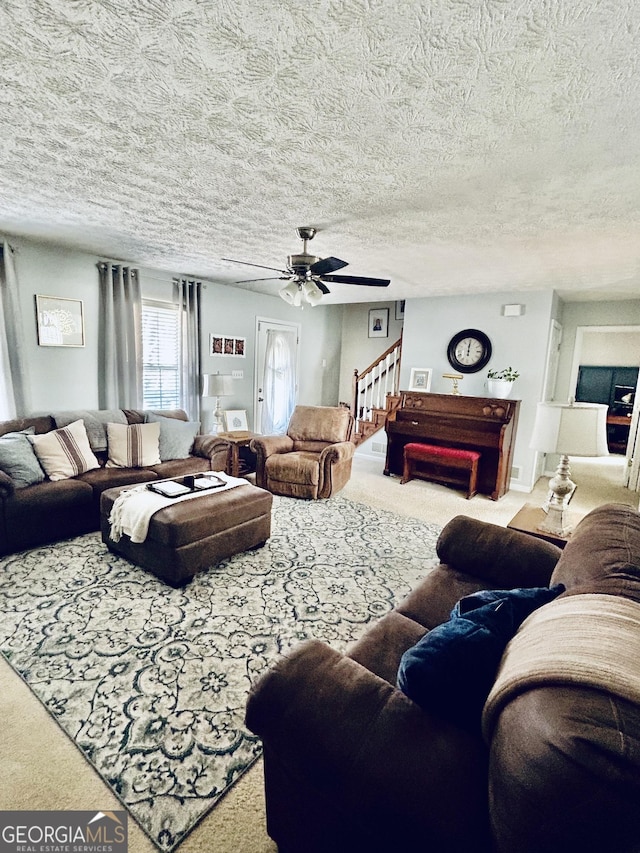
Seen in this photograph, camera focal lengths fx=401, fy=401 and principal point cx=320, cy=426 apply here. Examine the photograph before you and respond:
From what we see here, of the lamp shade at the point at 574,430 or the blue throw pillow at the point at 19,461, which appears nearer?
the lamp shade at the point at 574,430

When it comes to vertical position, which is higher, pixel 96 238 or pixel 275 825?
pixel 96 238

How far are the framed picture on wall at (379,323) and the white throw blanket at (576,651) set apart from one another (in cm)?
684

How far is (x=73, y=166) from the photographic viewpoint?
2.19 meters

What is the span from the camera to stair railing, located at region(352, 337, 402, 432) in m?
6.27

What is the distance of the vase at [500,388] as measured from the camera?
5.00 m

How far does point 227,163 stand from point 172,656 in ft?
8.29

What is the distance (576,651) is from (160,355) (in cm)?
505

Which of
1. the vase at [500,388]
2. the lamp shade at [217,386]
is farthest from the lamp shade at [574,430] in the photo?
the lamp shade at [217,386]

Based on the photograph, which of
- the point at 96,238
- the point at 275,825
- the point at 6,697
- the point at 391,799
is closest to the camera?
the point at 391,799

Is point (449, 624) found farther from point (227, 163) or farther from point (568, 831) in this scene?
point (227, 163)

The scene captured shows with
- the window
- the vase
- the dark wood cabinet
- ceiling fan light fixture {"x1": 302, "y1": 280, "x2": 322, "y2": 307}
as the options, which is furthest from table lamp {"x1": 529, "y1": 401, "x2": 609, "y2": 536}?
the dark wood cabinet

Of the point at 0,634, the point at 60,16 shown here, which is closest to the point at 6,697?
the point at 0,634

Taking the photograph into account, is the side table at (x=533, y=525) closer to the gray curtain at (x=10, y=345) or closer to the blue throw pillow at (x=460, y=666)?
the blue throw pillow at (x=460, y=666)

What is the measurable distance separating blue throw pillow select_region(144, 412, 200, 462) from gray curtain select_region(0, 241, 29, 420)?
3.79ft
